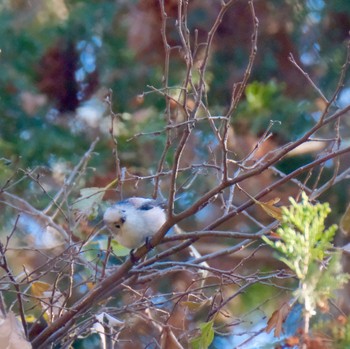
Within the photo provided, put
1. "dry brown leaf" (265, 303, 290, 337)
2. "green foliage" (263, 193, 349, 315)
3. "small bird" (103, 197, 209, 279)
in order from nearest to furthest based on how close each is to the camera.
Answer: "green foliage" (263, 193, 349, 315) < "dry brown leaf" (265, 303, 290, 337) < "small bird" (103, 197, 209, 279)

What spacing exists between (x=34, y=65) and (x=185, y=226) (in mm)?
736

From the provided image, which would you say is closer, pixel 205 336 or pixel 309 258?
pixel 309 258

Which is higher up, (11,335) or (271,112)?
A: (271,112)

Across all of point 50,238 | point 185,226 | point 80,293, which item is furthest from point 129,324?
point 185,226

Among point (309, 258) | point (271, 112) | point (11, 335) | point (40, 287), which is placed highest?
point (271, 112)

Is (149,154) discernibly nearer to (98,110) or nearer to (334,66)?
(98,110)

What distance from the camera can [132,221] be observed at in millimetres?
1570

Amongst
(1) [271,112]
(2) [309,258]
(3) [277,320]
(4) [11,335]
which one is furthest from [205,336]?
(1) [271,112]

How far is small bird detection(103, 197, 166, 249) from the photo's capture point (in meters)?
1.57

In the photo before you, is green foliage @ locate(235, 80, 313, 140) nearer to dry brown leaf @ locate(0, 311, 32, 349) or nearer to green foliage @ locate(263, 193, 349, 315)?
dry brown leaf @ locate(0, 311, 32, 349)

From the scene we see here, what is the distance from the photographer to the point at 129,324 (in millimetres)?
1411

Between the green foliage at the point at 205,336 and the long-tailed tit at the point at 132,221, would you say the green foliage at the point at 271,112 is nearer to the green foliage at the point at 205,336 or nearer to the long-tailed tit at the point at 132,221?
the long-tailed tit at the point at 132,221

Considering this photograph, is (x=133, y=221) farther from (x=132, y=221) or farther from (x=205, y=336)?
(x=205, y=336)

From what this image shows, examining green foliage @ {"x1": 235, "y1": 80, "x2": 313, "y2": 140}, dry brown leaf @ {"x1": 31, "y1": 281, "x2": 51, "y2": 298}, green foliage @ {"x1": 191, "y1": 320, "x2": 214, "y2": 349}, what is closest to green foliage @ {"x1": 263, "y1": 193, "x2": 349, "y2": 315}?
green foliage @ {"x1": 191, "y1": 320, "x2": 214, "y2": 349}
